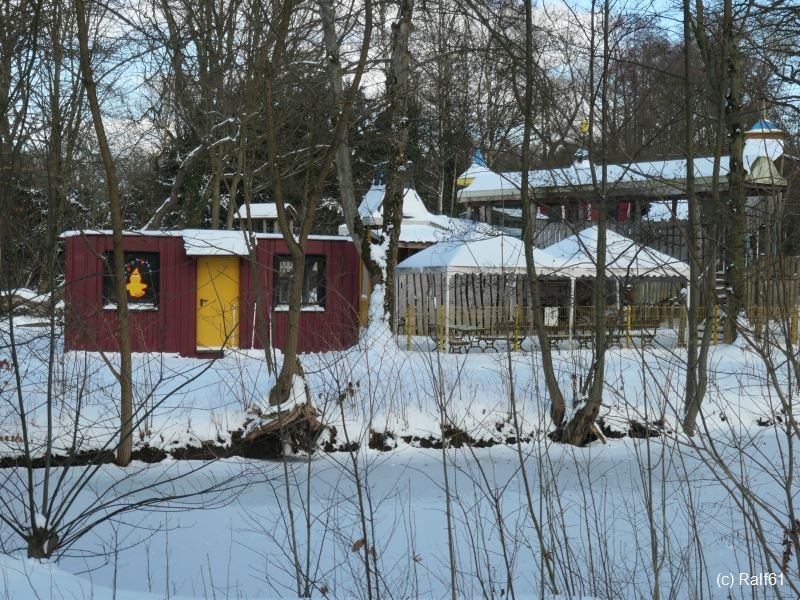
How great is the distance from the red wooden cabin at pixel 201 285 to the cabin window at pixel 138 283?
0.05ft

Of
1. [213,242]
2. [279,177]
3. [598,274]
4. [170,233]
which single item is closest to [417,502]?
[598,274]

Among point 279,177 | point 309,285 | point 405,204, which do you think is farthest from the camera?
point 405,204

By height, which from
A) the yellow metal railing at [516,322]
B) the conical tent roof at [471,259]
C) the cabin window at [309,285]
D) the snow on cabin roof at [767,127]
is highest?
the snow on cabin roof at [767,127]

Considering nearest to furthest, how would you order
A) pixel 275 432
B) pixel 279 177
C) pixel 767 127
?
pixel 279 177
pixel 275 432
pixel 767 127

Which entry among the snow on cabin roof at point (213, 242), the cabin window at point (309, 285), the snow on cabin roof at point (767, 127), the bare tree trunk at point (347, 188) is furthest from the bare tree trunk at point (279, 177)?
the cabin window at point (309, 285)

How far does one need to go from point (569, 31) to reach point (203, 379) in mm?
→ 6653

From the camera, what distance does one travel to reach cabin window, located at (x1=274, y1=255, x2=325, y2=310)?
53.6ft

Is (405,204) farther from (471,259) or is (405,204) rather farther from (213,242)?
(213,242)

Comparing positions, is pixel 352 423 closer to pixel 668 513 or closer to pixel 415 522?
pixel 415 522

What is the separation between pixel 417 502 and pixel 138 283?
8382mm

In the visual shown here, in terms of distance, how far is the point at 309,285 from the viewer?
54.8ft

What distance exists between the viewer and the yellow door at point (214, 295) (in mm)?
16078

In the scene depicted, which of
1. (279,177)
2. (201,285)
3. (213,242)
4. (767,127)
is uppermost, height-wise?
(767,127)

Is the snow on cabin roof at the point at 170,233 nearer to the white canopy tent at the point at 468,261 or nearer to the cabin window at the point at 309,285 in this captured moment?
the cabin window at the point at 309,285
